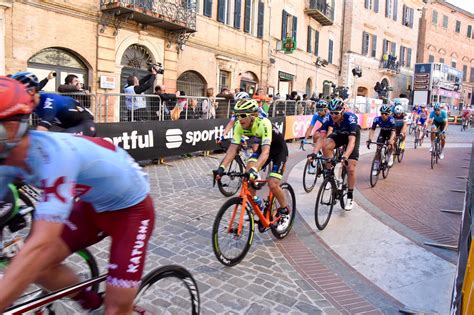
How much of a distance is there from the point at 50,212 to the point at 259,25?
22.6 meters

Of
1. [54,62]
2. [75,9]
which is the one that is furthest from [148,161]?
[75,9]

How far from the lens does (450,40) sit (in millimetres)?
54562

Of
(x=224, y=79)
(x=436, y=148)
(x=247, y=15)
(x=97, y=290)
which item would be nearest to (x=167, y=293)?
(x=97, y=290)

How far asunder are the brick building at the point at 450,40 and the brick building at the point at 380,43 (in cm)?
481

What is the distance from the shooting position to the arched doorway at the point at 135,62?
15703 millimetres

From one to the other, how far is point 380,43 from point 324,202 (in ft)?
128

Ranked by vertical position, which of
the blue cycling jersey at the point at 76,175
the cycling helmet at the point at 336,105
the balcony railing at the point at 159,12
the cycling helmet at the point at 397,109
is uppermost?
the balcony railing at the point at 159,12

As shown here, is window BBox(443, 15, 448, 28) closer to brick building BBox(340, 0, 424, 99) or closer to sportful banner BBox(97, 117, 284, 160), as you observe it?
brick building BBox(340, 0, 424, 99)

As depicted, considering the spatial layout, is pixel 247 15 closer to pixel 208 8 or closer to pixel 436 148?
pixel 208 8

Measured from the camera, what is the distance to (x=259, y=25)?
898 inches

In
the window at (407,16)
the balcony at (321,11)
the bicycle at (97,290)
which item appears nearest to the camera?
the bicycle at (97,290)

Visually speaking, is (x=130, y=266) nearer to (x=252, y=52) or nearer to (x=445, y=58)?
(x=252, y=52)

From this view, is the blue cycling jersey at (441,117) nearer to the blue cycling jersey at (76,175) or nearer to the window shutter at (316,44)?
the blue cycling jersey at (76,175)

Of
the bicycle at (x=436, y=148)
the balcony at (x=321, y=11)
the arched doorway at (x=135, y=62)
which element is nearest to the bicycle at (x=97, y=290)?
the bicycle at (x=436, y=148)
